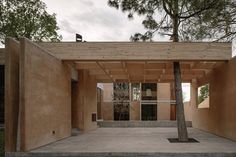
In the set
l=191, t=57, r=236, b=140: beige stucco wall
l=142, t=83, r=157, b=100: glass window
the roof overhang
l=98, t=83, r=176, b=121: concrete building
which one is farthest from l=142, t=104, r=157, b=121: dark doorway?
the roof overhang

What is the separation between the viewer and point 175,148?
10.7 meters

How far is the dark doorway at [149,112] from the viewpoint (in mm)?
30094

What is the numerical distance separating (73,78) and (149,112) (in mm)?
14839

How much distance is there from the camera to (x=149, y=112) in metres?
30.2

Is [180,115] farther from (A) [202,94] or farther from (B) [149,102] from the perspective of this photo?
(B) [149,102]

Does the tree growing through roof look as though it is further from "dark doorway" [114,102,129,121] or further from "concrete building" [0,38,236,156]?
"dark doorway" [114,102,129,121]

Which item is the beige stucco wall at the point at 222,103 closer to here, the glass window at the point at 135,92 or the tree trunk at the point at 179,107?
the tree trunk at the point at 179,107

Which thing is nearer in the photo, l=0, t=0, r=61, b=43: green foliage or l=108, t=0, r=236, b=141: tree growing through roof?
l=108, t=0, r=236, b=141: tree growing through roof

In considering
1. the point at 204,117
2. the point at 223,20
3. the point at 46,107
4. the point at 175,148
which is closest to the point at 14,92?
the point at 46,107

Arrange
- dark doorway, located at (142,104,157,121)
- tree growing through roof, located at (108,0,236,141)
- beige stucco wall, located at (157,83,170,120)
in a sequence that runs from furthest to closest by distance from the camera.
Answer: beige stucco wall, located at (157,83,170,120), dark doorway, located at (142,104,157,121), tree growing through roof, located at (108,0,236,141)

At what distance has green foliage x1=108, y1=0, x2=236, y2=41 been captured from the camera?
45.9 feet

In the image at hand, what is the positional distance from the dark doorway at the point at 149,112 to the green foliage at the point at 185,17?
15.4 m

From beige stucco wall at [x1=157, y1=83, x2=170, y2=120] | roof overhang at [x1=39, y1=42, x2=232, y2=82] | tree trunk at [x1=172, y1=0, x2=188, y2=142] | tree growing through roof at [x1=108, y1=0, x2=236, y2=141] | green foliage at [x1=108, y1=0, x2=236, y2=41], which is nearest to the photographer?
roof overhang at [x1=39, y1=42, x2=232, y2=82]

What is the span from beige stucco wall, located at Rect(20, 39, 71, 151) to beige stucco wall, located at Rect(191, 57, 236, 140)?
6424 mm
